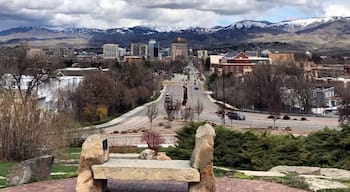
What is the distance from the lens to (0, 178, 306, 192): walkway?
32.2ft

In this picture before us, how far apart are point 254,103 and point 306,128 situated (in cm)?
2278

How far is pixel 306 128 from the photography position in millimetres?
50375

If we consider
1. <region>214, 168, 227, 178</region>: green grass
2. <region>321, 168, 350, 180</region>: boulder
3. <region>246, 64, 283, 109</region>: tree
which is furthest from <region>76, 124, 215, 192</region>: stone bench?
<region>246, 64, 283, 109</region>: tree

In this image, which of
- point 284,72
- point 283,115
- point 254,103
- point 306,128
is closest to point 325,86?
point 284,72

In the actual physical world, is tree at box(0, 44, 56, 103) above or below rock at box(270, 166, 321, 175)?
above

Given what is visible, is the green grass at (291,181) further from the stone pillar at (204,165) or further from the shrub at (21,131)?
the shrub at (21,131)

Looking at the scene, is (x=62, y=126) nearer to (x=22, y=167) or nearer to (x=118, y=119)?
(x=22, y=167)

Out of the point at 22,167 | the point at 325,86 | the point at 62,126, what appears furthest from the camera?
the point at 325,86

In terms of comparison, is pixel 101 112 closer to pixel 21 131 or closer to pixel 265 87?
pixel 265 87

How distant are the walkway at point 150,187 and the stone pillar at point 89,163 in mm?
694

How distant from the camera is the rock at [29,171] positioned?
35.9ft

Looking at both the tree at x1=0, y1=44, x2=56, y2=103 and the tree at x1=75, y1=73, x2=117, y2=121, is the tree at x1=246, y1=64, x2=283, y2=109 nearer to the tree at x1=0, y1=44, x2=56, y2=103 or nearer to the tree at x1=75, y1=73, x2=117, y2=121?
the tree at x1=75, y1=73, x2=117, y2=121

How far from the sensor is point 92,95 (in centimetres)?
5638

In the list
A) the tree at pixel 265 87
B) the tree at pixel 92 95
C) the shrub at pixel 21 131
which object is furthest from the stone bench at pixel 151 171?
the tree at pixel 265 87
